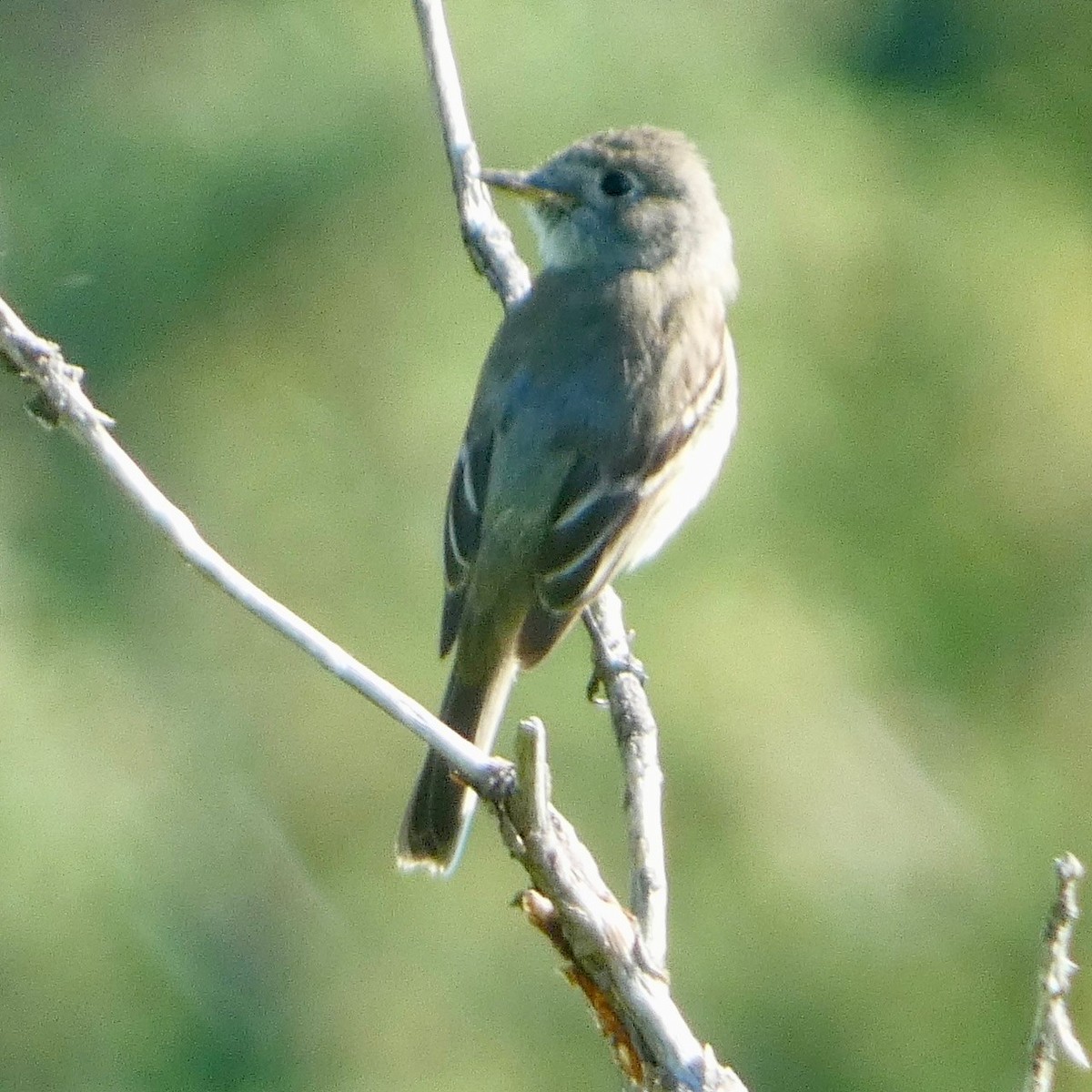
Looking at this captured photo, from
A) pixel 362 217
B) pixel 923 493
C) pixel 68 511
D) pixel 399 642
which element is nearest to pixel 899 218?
pixel 923 493

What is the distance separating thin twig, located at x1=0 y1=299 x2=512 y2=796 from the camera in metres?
2.67

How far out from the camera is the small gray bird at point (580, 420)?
385cm

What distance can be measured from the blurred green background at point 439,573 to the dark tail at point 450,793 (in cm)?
122

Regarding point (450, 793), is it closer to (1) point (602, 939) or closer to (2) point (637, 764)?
(2) point (637, 764)

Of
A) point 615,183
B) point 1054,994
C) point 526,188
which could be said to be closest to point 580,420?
point 526,188

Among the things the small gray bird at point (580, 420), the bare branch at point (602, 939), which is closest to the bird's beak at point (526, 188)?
the small gray bird at point (580, 420)

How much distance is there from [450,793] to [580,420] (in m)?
0.69

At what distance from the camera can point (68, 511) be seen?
593cm

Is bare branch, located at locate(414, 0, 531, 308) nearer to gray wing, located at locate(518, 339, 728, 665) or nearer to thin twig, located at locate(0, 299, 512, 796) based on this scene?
gray wing, located at locate(518, 339, 728, 665)

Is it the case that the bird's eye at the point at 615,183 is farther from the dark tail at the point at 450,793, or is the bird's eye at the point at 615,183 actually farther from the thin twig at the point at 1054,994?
the thin twig at the point at 1054,994

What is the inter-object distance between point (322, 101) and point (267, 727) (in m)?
1.59

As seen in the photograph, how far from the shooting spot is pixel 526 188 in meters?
Result: 4.26

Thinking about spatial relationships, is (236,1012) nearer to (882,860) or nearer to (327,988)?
(327,988)

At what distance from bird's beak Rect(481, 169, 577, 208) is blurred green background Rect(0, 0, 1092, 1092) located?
3.75 ft
